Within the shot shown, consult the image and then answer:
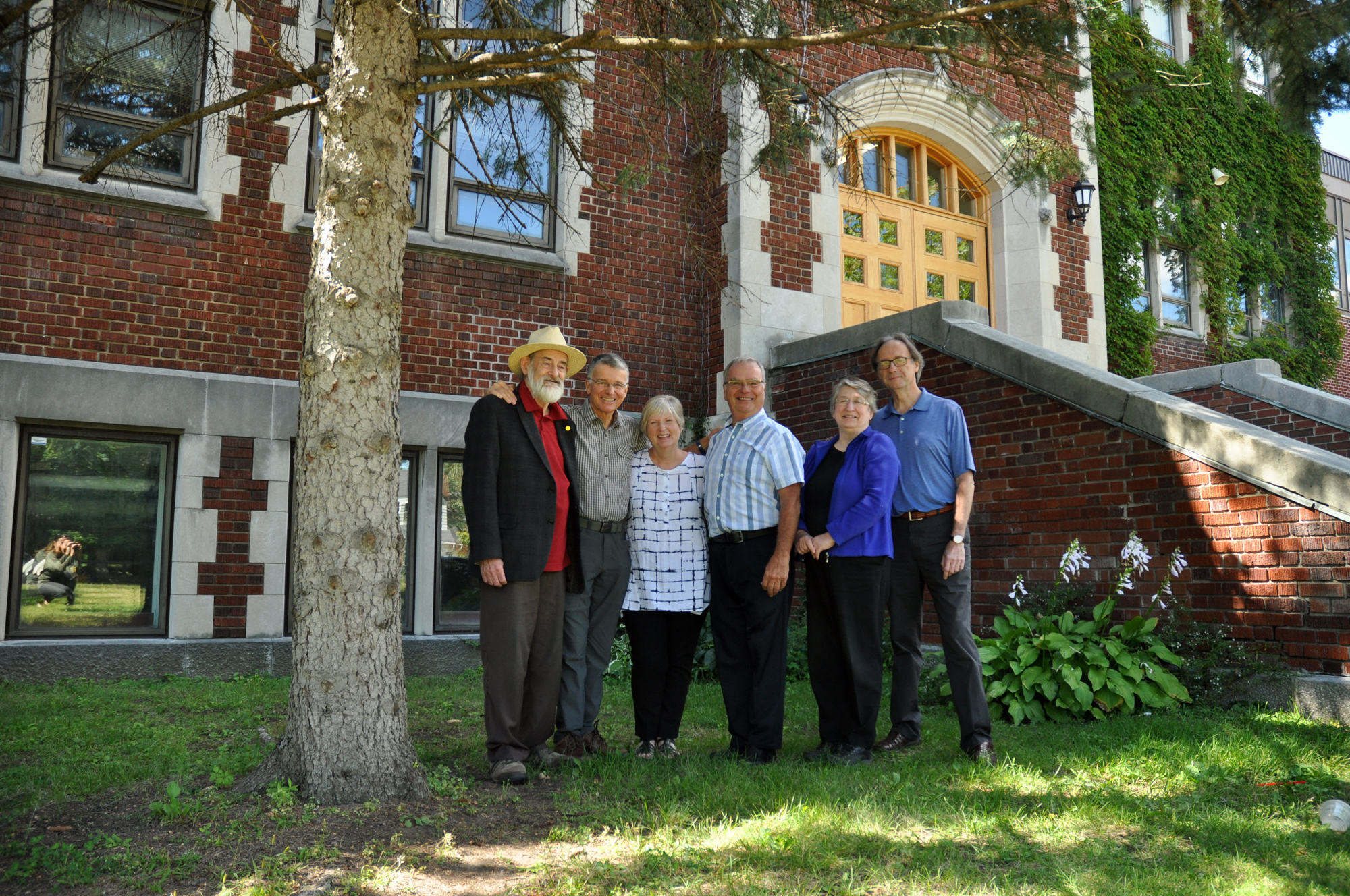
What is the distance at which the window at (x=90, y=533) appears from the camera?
6.87m

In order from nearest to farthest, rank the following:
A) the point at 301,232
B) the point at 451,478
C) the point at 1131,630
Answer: the point at 1131,630
the point at 301,232
the point at 451,478

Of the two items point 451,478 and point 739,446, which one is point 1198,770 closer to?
point 739,446

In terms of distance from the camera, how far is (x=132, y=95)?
24.6 feet

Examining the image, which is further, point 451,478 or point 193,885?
point 451,478

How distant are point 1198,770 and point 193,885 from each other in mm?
3733

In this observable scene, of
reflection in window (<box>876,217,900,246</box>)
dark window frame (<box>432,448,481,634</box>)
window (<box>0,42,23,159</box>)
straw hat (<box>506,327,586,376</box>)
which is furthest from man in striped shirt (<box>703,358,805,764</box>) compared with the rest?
reflection in window (<box>876,217,900,246</box>)

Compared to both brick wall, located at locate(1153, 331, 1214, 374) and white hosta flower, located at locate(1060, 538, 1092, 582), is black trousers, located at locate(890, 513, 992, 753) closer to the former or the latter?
white hosta flower, located at locate(1060, 538, 1092, 582)

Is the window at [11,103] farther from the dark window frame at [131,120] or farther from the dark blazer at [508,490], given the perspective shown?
the dark blazer at [508,490]

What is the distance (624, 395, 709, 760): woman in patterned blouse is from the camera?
15.3ft

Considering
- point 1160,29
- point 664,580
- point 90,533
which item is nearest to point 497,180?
point 90,533

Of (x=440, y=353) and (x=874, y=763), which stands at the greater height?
(x=440, y=353)

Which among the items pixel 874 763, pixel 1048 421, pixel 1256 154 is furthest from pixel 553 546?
pixel 1256 154

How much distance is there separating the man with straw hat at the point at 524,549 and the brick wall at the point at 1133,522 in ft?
12.1

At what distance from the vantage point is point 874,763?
441cm
